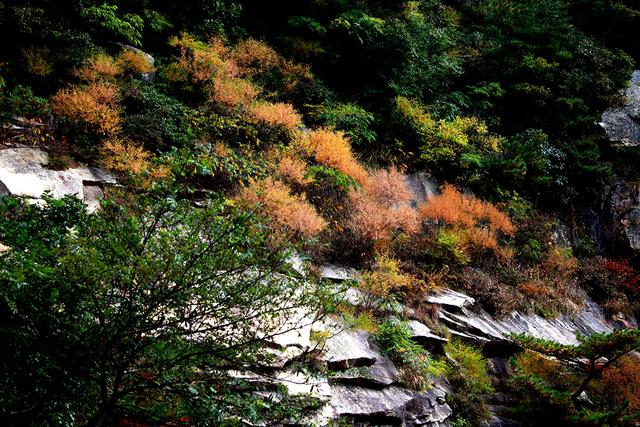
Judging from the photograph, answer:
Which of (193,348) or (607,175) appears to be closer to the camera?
(193,348)

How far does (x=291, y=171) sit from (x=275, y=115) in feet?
5.47

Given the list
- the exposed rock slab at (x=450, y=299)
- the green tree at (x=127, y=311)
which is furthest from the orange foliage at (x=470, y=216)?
the green tree at (x=127, y=311)

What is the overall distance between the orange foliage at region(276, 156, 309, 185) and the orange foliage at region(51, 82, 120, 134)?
3.04m

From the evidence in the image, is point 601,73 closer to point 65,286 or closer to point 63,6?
point 63,6

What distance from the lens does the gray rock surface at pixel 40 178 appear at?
5.86 meters

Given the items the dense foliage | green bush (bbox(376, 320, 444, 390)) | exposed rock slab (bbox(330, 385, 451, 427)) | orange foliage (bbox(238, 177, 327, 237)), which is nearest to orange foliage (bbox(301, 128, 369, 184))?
the dense foliage

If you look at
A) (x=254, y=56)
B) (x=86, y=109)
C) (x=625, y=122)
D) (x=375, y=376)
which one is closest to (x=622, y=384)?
(x=375, y=376)

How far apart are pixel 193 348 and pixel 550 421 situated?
6.38m

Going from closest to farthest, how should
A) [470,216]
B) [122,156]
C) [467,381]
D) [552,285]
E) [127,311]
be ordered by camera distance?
[127,311] → [122,156] → [467,381] → [470,216] → [552,285]

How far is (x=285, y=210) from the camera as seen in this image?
735 cm

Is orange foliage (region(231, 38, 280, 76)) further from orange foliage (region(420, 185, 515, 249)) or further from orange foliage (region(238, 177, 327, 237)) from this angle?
orange foliage (region(420, 185, 515, 249))

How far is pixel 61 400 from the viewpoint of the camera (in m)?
3.02

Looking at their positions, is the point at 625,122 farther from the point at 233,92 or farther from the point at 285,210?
the point at 285,210

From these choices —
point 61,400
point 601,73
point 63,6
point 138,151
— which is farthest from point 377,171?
point 601,73
